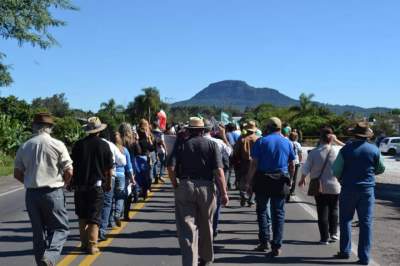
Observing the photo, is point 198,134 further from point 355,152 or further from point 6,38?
point 6,38

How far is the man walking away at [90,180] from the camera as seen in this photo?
349 inches

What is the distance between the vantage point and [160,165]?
69.1 feet

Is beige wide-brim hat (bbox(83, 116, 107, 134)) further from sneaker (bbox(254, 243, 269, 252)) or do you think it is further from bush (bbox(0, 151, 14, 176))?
bush (bbox(0, 151, 14, 176))

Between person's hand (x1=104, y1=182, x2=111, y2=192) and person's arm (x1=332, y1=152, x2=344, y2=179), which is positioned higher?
person's arm (x1=332, y1=152, x2=344, y2=179)

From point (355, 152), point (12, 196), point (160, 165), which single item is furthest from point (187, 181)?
point (160, 165)

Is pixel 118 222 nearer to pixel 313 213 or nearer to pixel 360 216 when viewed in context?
pixel 313 213

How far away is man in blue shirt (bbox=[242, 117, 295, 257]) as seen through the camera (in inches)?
347

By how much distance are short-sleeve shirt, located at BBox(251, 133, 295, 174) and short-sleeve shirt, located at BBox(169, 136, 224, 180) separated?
58.8 inches

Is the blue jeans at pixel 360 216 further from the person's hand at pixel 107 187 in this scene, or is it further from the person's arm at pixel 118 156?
the person's arm at pixel 118 156

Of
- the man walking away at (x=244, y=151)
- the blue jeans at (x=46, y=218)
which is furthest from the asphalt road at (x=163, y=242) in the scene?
the blue jeans at (x=46, y=218)

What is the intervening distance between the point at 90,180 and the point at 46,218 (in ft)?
5.18

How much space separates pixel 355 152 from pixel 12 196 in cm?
1148

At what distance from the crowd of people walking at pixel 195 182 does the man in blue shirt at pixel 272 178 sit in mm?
14

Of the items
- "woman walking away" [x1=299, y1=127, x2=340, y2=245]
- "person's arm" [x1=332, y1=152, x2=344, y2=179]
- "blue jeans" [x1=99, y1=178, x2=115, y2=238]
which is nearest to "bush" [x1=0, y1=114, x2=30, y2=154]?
"blue jeans" [x1=99, y1=178, x2=115, y2=238]
